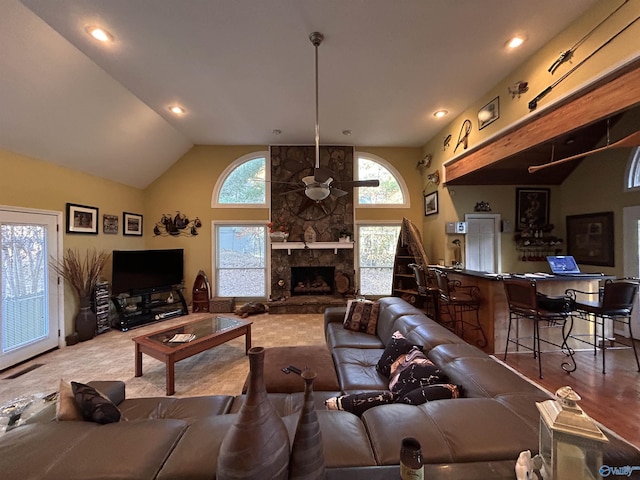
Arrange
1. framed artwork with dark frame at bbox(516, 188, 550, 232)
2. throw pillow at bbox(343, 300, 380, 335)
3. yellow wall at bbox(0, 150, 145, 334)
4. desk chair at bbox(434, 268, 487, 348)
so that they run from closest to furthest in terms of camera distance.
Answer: throw pillow at bbox(343, 300, 380, 335)
yellow wall at bbox(0, 150, 145, 334)
desk chair at bbox(434, 268, 487, 348)
framed artwork with dark frame at bbox(516, 188, 550, 232)

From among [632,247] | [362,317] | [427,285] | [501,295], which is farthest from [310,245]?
[632,247]

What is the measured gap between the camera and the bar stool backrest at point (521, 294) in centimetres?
285

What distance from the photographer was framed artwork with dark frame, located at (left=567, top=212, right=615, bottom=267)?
168 inches

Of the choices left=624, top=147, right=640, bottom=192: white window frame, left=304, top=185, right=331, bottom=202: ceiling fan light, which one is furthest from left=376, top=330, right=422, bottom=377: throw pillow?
left=624, top=147, right=640, bottom=192: white window frame

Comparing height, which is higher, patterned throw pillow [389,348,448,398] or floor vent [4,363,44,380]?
patterned throw pillow [389,348,448,398]

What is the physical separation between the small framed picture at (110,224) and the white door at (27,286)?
2.75 ft

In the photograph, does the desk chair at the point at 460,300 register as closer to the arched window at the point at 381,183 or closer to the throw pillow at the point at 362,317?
the throw pillow at the point at 362,317

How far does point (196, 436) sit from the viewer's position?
1.03m

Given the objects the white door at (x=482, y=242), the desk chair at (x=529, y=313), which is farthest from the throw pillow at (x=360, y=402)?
the white door at (x=482, y=242)

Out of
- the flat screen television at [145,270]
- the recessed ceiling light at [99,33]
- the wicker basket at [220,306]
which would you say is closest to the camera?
the recessed ceiling light at [99,33]

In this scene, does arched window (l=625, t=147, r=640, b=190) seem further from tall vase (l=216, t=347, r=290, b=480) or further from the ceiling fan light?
tall vase (l=216, t=347, r=290, b=480)

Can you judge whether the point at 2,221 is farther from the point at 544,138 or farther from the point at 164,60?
the point at 544,138

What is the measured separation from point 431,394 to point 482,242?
14.1ft

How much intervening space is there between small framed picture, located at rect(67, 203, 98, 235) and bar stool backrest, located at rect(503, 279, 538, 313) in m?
6.26
